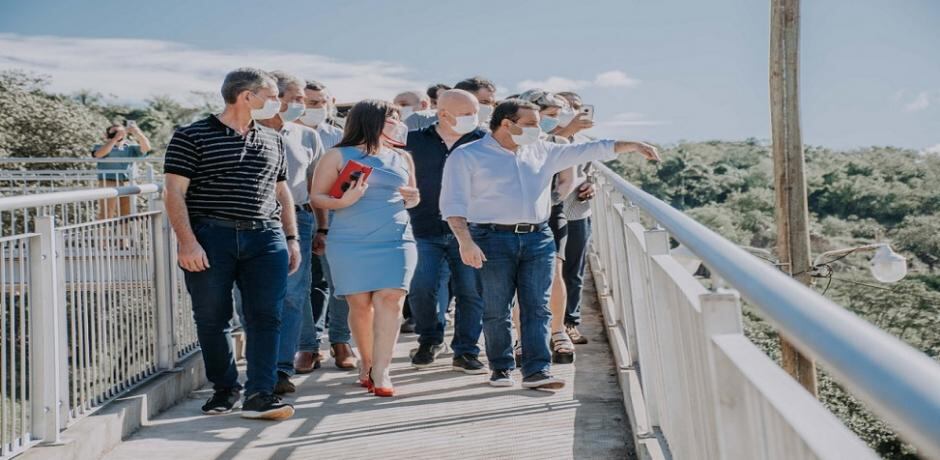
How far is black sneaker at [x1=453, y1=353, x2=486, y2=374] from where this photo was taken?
6355mm

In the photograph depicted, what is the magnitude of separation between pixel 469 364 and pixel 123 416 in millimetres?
2275

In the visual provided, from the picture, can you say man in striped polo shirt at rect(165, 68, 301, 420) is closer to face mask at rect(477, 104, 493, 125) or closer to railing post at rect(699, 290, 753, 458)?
face mask at rect(477, 104, 493, 125)

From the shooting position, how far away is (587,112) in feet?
22.4

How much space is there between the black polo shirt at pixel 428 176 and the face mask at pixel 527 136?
974 millimetres

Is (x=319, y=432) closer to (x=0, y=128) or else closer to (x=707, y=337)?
(x=707, y=337)

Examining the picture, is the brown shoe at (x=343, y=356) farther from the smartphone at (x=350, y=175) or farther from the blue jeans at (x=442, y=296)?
the smartphone at (x=350, y=175)

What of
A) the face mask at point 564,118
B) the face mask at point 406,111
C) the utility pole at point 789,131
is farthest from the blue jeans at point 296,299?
the utility pole at point 789,131

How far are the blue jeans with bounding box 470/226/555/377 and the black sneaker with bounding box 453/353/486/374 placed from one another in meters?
0.65

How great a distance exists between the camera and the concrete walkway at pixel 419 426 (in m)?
4.58

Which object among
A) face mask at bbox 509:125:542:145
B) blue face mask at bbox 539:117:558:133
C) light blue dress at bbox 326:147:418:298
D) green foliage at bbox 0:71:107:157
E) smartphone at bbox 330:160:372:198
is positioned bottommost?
light blue dress at bbox 326:147:418:298

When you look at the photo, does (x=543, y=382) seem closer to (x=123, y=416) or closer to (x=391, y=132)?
(x=391, y=132)

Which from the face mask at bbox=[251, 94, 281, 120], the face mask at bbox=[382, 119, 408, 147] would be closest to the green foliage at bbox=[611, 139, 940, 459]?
the face mask at bbox=[382, 119, 408, 147]

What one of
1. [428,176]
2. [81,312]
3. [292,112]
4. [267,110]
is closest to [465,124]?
[428,176]

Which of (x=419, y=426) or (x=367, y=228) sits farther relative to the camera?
(x=367, y=228)
